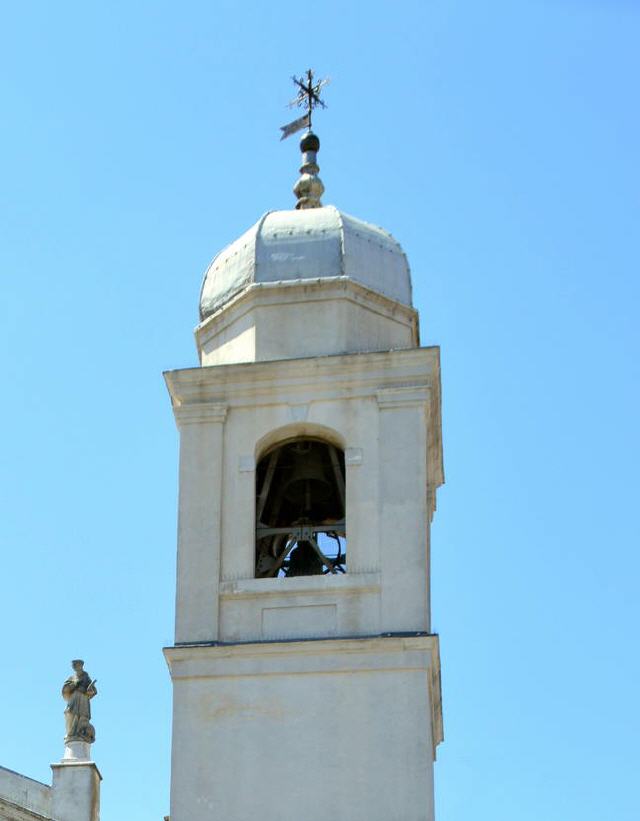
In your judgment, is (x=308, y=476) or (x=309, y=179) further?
(x=309, y=179)

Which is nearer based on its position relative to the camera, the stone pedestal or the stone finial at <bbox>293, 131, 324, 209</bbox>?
the stone pedestal

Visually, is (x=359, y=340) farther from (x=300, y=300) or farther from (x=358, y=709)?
(x=358, y=709)

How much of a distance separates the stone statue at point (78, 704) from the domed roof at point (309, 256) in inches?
160

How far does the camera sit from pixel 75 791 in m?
29.2

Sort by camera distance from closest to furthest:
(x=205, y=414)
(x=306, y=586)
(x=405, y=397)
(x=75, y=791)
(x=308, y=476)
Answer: (x=306, y=586), (x=405, y=397), (x=205, y=414), (x=308, y=476), (x=75, y=791)

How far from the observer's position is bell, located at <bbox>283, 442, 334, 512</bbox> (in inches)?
1122

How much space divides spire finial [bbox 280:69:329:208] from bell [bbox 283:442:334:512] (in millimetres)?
3415

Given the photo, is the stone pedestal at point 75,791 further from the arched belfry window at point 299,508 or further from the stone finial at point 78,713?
the arched belfry window at point 299,508

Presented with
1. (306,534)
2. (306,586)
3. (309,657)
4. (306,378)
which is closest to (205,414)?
(306,378)

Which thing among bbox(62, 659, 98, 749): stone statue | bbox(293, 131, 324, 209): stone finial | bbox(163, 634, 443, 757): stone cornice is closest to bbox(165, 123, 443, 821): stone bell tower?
bbox(163, 634, 443, 757): stone cornice

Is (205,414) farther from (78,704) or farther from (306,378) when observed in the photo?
(78,704)

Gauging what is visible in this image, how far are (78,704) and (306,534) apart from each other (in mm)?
3311

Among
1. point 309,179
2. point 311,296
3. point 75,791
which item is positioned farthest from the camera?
point 309,179

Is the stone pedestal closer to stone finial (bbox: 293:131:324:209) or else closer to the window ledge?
the window ledge
